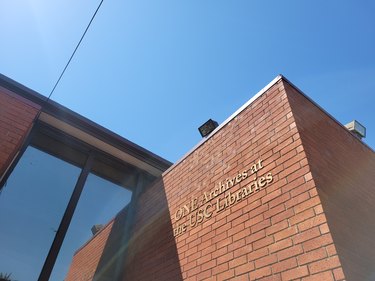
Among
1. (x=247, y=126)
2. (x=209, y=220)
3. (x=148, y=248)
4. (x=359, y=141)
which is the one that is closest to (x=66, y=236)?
(x=148, y=248)

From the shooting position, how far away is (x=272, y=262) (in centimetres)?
252

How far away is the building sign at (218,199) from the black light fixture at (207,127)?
1048 mm

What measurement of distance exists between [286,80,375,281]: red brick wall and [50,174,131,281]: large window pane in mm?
3747

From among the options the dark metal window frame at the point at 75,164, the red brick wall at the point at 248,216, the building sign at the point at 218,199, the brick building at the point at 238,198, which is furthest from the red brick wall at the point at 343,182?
the dark metal window frame at the point at 75,164

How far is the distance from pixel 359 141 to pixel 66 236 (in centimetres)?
458

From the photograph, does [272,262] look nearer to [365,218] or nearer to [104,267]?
[365,218]

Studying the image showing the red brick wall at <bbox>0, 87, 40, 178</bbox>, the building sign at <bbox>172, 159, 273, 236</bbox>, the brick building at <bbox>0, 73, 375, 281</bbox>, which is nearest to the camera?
the brick building at <bbox>0, 73, 375, 281</bbox>

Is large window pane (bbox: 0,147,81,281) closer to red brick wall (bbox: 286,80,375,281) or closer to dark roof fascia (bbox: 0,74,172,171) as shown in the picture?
dark roof fascia (bbox: 0,74,172,171)

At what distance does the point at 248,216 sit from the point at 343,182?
41.3 inches

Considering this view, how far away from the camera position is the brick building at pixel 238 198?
2471mm

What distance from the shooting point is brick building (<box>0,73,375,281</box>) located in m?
2.47

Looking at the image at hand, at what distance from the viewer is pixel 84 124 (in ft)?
17.5

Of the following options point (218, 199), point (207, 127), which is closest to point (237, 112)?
point (207, 127)

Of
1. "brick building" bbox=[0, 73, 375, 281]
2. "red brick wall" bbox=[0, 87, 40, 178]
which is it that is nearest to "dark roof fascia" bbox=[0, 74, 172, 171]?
"brick building" bbox=[0, 73, 375, 281]
